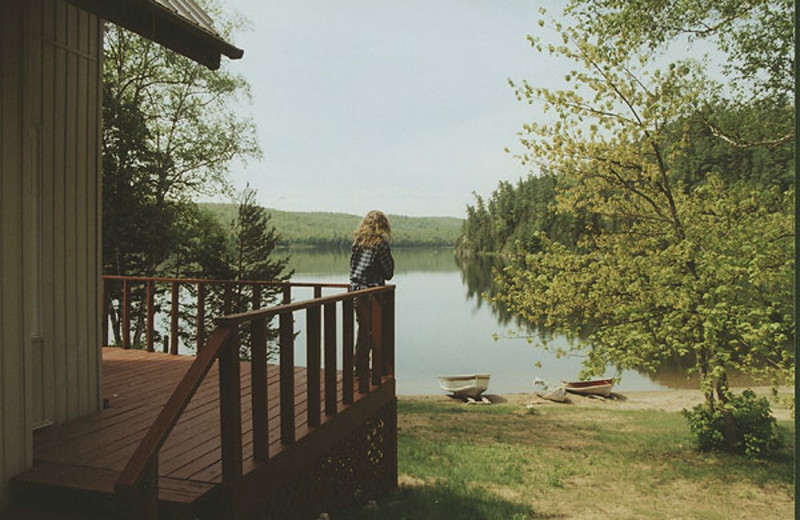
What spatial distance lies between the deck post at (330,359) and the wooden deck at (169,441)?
10cm

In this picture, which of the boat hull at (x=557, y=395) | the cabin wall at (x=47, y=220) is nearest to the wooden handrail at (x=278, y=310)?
the cabin wall at (x=47, y=220)

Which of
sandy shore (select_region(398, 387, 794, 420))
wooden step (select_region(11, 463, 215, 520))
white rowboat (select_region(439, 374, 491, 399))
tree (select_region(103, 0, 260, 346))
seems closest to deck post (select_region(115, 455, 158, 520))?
wooden step (select_region(11, 463, 215, 520))

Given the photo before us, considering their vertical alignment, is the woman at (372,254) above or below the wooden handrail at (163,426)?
above

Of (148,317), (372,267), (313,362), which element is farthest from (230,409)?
(148,317)

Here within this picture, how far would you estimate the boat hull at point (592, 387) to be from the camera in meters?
20.8

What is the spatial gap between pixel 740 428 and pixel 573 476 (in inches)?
137

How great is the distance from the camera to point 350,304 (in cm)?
491

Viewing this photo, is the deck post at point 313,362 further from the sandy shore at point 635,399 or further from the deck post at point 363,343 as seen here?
the sandy shore at point 635,399

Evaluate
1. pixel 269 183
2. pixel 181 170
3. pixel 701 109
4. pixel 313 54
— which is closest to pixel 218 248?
pixel 181 170

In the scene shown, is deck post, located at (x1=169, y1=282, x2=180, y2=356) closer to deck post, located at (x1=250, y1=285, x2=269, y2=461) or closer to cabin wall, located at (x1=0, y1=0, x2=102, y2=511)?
cabin wall, located at (x1=0, y1=0, x2=102, y2=511)

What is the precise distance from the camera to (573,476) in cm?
821

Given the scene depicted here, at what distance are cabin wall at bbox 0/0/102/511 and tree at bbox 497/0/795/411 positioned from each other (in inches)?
248

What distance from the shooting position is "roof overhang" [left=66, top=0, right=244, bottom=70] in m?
3.56

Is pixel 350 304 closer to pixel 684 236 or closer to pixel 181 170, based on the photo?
pixel 684 236
